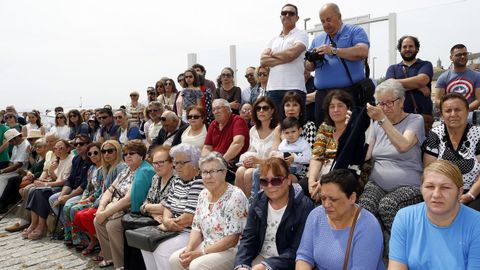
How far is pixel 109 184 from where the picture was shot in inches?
238

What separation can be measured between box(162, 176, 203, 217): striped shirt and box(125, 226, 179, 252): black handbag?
26 centimetres

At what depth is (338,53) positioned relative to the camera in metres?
4.60

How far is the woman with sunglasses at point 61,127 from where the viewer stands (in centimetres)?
968

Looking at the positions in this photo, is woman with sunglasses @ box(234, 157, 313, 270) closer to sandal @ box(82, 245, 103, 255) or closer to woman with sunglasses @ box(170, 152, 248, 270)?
woman with sunglasses @ box(170, 152, 248, 270)

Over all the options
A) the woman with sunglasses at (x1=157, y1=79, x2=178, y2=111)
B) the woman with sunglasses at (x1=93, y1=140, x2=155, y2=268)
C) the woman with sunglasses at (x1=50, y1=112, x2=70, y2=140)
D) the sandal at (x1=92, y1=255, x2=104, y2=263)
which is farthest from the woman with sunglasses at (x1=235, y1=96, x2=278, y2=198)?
the woman with sunglasses at (x1=50, y1=112, x2=70, y2=140)

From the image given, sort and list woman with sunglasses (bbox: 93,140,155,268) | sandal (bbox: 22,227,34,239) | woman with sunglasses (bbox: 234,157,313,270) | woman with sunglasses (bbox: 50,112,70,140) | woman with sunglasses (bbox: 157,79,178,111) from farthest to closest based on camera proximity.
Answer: woman with sunglasses (bbox: 50,112,70,140)
woman with sunglasses (bbox: 157,79,178,111)
sandal (bbox: 22,227,34,239)
woman with sunglasses (bbox: 93,140,155,268)
woman with sunglasses (bbox: 234,157,313,270)

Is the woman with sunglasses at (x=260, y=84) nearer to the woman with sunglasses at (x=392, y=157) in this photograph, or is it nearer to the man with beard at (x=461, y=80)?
the man with beard at (x=461, y=80)

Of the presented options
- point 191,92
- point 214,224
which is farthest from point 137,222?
point 191,92

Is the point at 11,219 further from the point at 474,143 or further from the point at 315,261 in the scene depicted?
the point at 474,143

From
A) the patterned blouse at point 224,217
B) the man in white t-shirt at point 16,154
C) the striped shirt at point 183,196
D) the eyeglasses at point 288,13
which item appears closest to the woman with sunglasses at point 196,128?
the striped shirt at point 183,196

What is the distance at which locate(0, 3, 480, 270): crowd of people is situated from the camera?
2.75m

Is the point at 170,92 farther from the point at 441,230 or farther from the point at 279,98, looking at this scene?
the point at 441,230

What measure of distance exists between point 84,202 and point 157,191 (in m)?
2.05

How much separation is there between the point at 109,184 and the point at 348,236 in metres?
4.18
